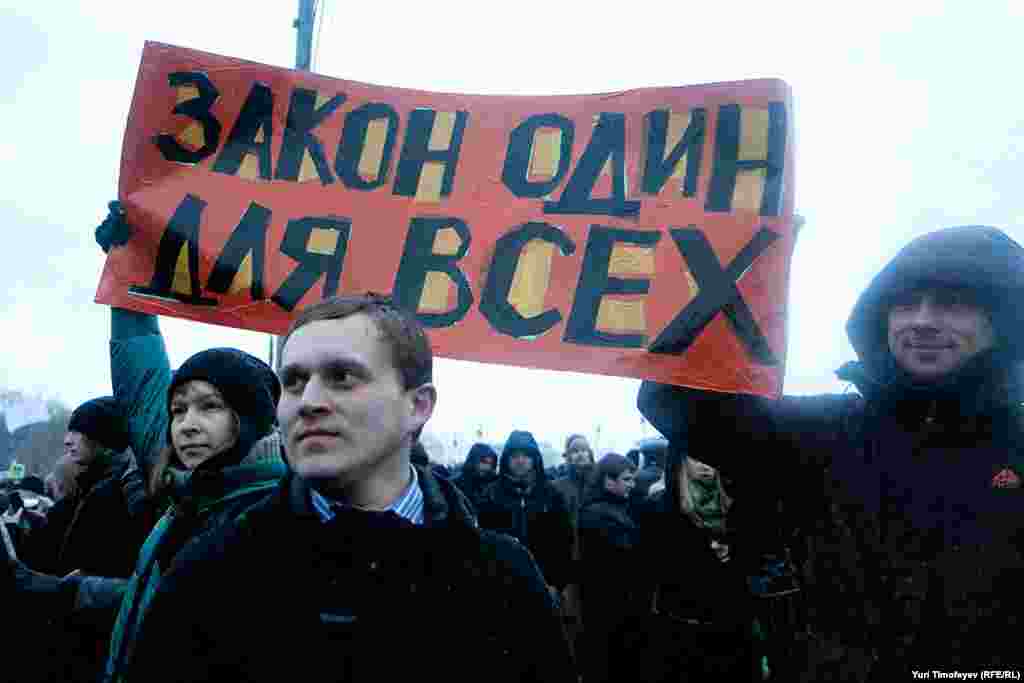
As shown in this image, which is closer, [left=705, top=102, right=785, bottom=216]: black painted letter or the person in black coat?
[left=705, top=102, right=785, bottom=216]: black painted letter

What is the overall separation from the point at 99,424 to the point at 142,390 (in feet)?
4.94

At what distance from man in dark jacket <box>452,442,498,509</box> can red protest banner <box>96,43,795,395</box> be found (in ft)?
15.0

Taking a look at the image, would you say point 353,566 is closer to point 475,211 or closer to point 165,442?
point 165,442

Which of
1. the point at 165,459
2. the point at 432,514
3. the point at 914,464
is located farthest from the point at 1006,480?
the point at 165,459

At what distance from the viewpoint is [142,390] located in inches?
113

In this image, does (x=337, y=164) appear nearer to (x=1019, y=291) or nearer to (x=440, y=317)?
(x=440, y=317)

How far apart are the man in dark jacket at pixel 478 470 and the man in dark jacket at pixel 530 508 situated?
46 cm

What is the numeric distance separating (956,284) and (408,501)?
1496mm

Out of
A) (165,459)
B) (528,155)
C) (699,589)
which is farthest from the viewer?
(699,589)

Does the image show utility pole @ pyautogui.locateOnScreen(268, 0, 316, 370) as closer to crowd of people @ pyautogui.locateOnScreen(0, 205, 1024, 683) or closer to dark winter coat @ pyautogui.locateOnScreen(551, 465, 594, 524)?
crowd of people @ pyautogui.locateOnScreen(0, 205, 1024, 683)

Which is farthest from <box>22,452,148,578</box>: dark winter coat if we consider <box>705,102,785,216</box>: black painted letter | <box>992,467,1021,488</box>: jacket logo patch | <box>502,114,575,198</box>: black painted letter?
<box>992,467,1021,488</box>: jacket logo patch

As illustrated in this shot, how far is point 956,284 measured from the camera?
2.26 m

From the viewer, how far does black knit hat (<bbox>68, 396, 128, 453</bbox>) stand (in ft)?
13.6

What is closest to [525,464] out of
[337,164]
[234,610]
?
[337,164]
